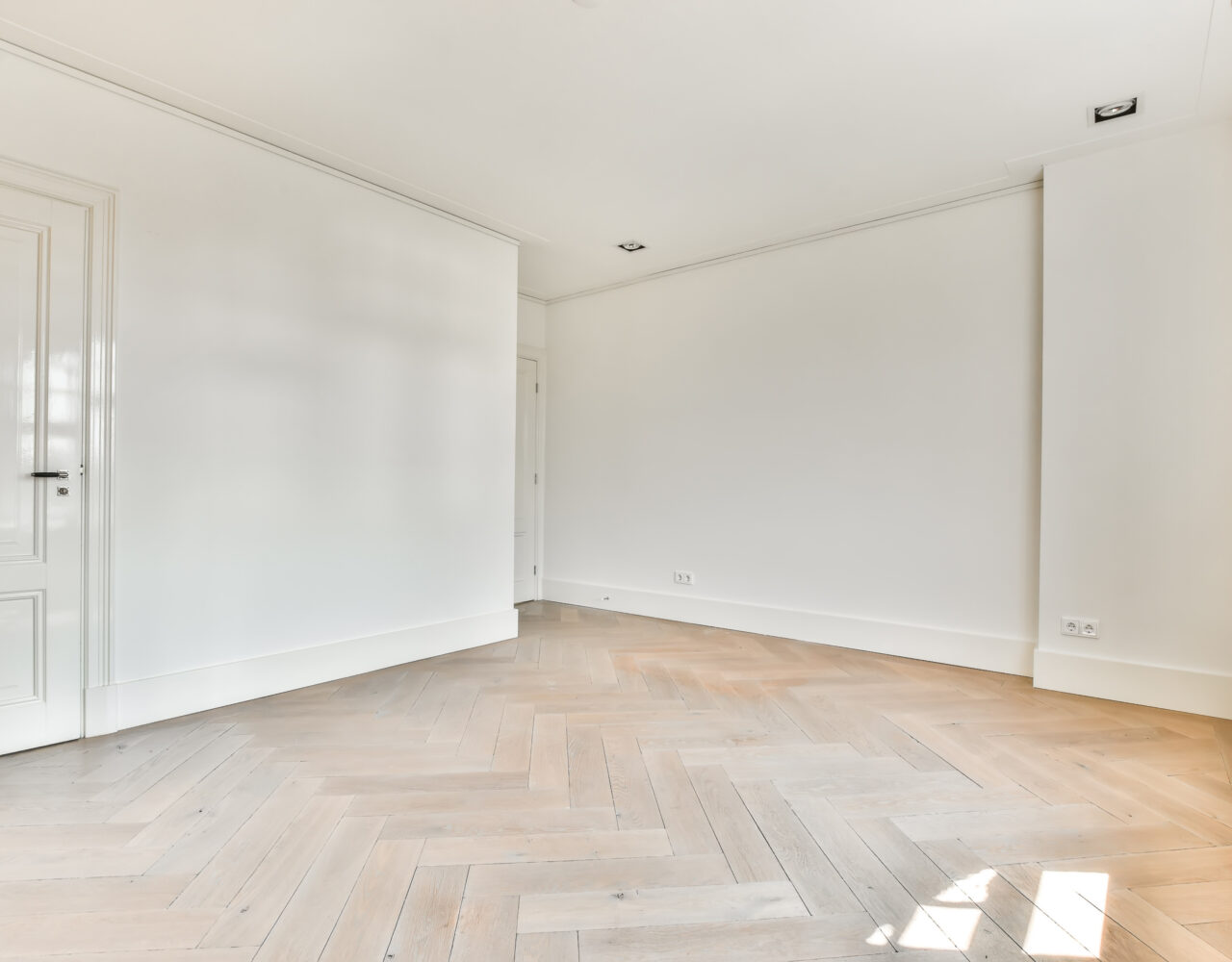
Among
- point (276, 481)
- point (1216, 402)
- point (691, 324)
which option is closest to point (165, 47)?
point (276, 481)

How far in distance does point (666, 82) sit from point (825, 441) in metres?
2.56

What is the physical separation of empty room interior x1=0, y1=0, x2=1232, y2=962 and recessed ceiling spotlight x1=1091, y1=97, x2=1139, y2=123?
0.02 m

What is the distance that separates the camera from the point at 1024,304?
3.87 m

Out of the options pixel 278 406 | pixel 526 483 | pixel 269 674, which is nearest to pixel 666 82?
pixel 278 406

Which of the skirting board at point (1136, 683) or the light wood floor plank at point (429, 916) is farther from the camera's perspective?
the skirting board at point (1136, 683)

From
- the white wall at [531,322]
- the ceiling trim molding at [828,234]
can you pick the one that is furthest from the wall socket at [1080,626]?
the white wall at [531,322]

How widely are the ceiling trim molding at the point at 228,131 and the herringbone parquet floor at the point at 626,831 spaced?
9.10 feet

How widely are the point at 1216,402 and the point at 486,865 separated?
377 centimetres

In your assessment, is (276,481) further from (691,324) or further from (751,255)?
(751,255)

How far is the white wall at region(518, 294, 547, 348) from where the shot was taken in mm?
6078

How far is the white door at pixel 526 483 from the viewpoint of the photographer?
19.7 ft

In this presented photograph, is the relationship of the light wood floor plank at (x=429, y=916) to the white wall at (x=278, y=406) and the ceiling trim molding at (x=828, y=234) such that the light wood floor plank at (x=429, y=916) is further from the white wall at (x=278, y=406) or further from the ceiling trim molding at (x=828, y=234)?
the ceiling trim molding at (x=828, y=234)

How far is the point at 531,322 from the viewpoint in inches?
243

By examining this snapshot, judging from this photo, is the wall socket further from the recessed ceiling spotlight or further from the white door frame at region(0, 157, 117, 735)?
the white door frame at region(0, 157, 117, 735)
